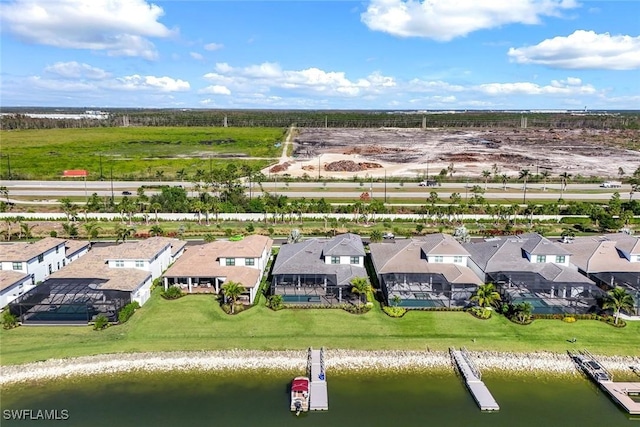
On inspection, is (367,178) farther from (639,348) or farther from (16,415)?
(16,415)

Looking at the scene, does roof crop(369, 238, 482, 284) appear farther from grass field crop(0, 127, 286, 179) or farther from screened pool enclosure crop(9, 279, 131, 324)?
grass field crop(0, 127, 286, 179)

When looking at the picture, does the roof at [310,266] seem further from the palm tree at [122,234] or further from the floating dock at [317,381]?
the palm tree at [122,234]

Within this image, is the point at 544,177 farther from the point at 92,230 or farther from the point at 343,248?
the point at 92,230

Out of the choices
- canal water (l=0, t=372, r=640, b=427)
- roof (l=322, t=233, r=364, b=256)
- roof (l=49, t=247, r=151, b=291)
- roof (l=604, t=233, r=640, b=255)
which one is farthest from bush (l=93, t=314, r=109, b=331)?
roof (l=604, t=233, r=640, b=255)

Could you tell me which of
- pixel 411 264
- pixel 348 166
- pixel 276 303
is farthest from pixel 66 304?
pixel 348 166

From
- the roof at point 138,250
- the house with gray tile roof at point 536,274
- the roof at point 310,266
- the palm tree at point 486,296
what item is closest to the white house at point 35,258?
the roof at point 138,250
